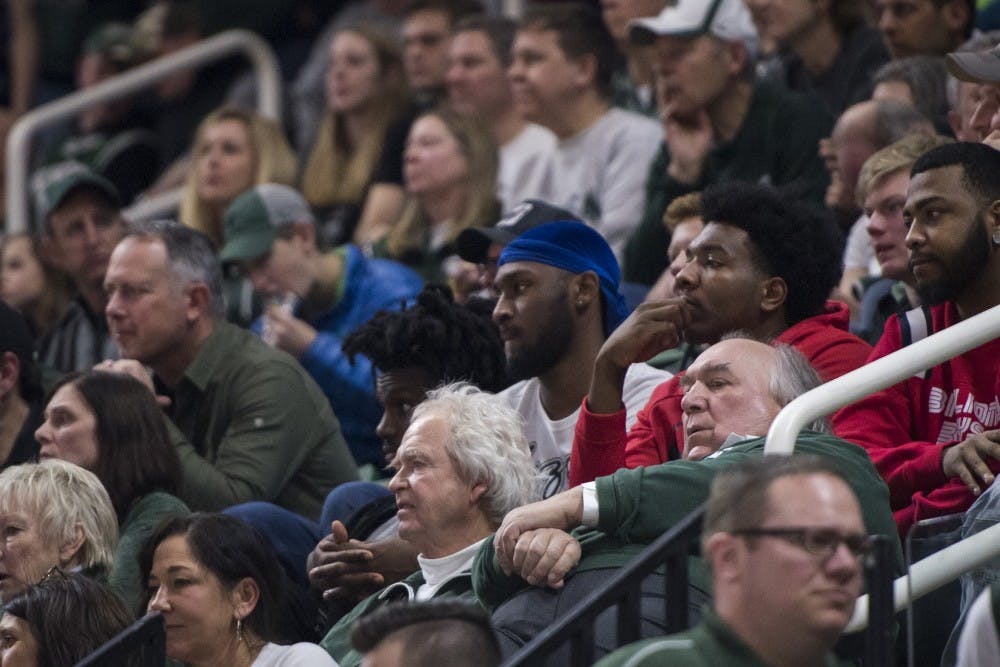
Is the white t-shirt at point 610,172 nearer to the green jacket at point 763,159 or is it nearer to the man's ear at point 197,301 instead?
the green jacket at point 763,159

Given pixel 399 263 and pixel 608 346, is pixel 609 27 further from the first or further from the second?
pixel 608 346

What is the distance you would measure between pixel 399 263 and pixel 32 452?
2069 millimetres

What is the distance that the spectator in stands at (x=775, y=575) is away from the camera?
3.66 m

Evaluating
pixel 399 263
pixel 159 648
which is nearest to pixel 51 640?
pixel 159 648

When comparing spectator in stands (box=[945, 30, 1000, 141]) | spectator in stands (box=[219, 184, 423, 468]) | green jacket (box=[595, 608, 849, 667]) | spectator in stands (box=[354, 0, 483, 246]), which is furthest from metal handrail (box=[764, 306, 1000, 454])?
spectator in stands (box=[354, 0, 483, 246])

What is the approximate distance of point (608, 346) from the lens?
5.45m

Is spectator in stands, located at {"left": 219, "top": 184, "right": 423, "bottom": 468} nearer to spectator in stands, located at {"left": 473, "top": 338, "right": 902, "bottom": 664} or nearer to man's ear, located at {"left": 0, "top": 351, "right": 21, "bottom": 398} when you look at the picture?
man's ear, located at {"left": 0, "top": 351, "right": 21, "bottom": 398}

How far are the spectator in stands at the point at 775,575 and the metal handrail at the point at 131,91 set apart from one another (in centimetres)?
752

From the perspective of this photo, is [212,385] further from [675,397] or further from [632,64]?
[632,64]

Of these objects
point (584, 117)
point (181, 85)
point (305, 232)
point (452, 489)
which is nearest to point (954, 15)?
point (584, 117)

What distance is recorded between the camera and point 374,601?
5.59 meters

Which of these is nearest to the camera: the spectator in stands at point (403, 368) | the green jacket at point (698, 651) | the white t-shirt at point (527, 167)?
the green jacket at point (698, 651)

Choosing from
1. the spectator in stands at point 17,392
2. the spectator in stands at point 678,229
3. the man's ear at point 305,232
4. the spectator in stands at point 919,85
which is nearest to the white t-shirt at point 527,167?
the man's ear at point 305,232

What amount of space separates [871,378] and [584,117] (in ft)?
15.4
